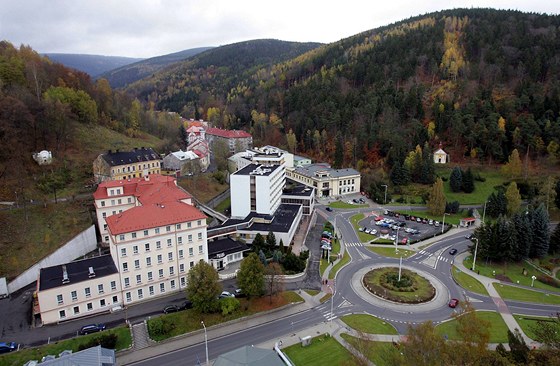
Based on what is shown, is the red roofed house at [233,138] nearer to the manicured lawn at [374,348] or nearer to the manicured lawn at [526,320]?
the manicured lawn at [374,348]

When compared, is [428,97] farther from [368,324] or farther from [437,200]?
[368,324]

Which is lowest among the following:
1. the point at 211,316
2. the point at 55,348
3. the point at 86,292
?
the point at 211,316

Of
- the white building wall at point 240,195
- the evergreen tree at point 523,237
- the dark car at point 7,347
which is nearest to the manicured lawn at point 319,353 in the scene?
the dark car at point 7,347

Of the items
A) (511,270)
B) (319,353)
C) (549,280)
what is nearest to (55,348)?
(319,353)

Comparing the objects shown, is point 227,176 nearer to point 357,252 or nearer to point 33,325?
point 357,252

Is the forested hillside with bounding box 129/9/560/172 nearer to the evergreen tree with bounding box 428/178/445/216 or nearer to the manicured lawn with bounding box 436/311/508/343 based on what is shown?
the evergreen tree with bounding box 428/178/445/216
